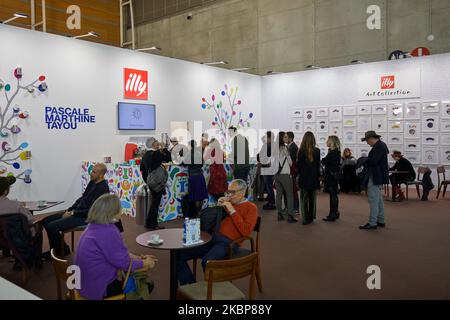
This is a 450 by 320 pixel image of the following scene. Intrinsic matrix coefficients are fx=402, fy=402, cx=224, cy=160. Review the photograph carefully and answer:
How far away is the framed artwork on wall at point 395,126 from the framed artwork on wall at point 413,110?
0.25 m

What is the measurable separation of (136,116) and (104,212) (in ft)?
21.6

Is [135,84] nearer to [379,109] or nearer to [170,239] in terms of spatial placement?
[379,109]

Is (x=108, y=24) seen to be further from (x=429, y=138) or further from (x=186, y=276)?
(x=186, y=276)

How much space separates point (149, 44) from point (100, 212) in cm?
1497

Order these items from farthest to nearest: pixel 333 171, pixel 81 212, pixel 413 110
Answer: pixel 413 110 < pixel 333 171 < pixel 81 212

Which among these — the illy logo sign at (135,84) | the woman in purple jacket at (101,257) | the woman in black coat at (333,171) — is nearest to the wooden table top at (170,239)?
the woman in purple jacket at (101,257)

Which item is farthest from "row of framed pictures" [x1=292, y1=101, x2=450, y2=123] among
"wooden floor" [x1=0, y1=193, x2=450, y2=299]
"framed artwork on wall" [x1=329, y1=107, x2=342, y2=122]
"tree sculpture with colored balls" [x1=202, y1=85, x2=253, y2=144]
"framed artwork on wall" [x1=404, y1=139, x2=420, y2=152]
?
"wooden floor" [x1=0, y1=193, x2=450, y2=299]

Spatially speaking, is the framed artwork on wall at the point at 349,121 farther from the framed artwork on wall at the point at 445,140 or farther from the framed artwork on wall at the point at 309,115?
the framed artwork on wall at the point at 445,140

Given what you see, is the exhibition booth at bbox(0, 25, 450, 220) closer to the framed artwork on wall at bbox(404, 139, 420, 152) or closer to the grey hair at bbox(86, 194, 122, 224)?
the framed artwork on wall at bbox(404, 139, 420, 152)

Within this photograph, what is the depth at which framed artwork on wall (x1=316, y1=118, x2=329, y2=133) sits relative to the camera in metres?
11.5

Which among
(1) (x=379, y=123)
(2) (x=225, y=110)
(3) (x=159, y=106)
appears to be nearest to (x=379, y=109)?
(1) (x=379, y=123)

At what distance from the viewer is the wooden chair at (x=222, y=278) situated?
96.0 inches

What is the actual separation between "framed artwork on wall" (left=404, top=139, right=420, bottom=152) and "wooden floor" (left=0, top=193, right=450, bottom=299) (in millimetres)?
3190

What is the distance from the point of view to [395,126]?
407 inches
